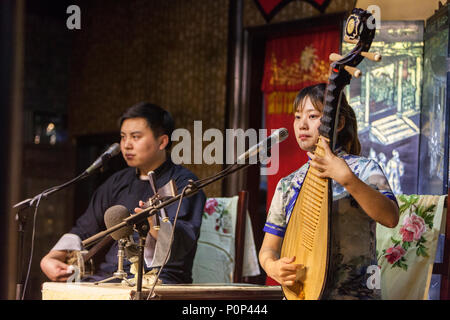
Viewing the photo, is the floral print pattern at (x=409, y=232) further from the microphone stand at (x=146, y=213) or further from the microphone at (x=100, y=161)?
the microphone at (x=100, y=161)

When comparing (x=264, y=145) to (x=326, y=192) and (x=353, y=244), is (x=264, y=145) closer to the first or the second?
(x=326, y=192)

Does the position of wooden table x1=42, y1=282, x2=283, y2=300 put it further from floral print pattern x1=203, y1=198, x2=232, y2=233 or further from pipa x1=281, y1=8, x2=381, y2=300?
floral print pattern x1=203, y1=198, x2=232, y2=233

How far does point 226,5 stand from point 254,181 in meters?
1.44

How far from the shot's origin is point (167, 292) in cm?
181

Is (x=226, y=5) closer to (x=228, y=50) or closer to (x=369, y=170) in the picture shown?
(x=228, y=50)

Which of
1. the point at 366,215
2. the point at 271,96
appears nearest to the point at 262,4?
the point at 271,96

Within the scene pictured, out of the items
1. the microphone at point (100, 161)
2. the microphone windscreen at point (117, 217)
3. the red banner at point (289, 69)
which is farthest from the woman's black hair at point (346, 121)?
the red banner at point (289, 69)

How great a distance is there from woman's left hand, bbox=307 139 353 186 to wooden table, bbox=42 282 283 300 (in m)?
0.52

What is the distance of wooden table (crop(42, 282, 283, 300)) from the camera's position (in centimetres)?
179

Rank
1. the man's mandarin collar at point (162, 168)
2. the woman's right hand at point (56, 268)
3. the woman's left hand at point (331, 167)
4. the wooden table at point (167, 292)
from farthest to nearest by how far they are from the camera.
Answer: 1. the man's mandarin collar at point (162, 168)
2. the woman's right hand at point (56, 268)
3. the wooden table at point (167, 292)
4. the woman's left hand at point (331, 167)

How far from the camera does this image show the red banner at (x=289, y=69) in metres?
3.91

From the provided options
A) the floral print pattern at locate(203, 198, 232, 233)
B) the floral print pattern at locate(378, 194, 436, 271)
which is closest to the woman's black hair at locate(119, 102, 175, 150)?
the floral print pattern at locate(203, 198, 232, 233)

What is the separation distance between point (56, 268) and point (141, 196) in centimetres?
54
